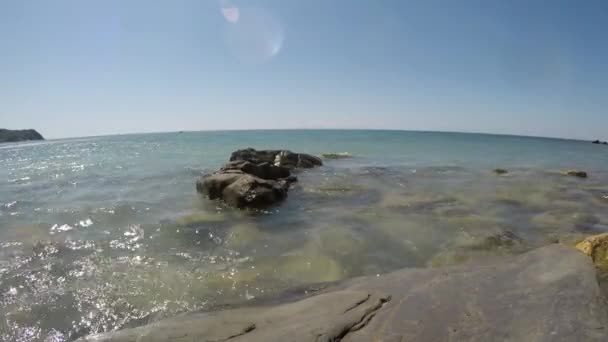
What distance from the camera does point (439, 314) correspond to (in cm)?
389

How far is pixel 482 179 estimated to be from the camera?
1794cm

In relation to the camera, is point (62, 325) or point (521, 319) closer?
point (521, 319)

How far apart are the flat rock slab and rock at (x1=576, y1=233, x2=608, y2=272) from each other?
0.24 meters

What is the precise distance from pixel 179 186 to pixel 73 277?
380 inches

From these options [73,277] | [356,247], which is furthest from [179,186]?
[356,247]

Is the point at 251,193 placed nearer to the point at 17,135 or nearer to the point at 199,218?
the point at 199,218

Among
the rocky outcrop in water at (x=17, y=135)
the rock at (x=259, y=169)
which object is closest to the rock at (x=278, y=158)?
the rock at (x=259, y=169)

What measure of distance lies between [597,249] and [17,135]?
571ft

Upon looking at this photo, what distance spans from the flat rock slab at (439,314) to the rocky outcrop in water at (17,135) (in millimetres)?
159013

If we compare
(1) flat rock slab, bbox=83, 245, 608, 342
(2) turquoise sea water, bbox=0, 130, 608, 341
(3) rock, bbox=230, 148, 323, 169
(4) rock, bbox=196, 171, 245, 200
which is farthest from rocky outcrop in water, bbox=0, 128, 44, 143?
(1) flat rock slab, bbox=83, 245, 608, 342

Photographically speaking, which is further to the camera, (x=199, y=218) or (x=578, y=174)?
(x=578, y=174)

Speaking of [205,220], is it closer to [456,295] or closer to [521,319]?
[456,295]

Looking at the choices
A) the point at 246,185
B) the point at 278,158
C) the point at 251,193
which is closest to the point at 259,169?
the point at 246,185

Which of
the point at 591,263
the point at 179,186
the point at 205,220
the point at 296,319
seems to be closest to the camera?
the point at 296,319
